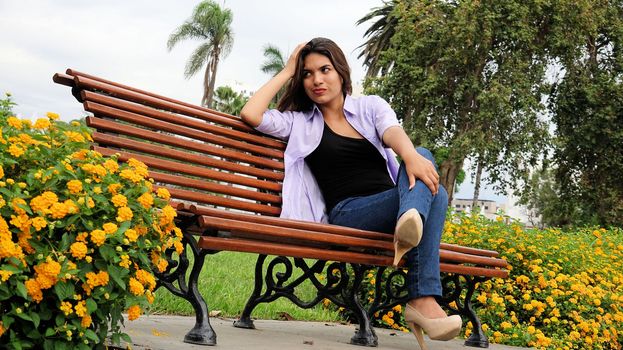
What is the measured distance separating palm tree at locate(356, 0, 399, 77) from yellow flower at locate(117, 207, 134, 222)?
26942mm

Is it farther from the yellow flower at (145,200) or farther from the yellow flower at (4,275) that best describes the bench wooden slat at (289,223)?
the yellow flower at (4,275)

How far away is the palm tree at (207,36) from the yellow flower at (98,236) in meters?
33.0

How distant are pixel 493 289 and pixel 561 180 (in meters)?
22.1

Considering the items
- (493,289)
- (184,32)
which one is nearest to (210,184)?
(493,289)

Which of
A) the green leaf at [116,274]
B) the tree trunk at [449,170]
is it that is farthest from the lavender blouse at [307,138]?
the tree trunk at [449,170]

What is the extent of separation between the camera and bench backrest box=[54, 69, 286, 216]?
12.4ft

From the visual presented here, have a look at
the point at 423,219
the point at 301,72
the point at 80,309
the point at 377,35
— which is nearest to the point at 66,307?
the point at 80,309

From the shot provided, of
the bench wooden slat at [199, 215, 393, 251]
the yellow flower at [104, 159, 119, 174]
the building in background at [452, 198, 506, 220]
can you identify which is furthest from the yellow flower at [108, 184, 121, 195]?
the building in background at [452, 198, 506, 220]

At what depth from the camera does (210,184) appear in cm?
410

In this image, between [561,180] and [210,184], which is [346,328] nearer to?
[210,184]

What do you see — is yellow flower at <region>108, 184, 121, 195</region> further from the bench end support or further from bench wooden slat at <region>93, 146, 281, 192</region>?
bench wooden slat at <region>93, 146, 281, 192</region>

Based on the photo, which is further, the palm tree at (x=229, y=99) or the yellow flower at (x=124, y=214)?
the palm tree at (x=229, y=99)

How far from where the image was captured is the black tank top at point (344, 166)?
421 centimetres

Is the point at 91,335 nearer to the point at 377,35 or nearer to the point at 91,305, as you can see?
the point at 91,305
